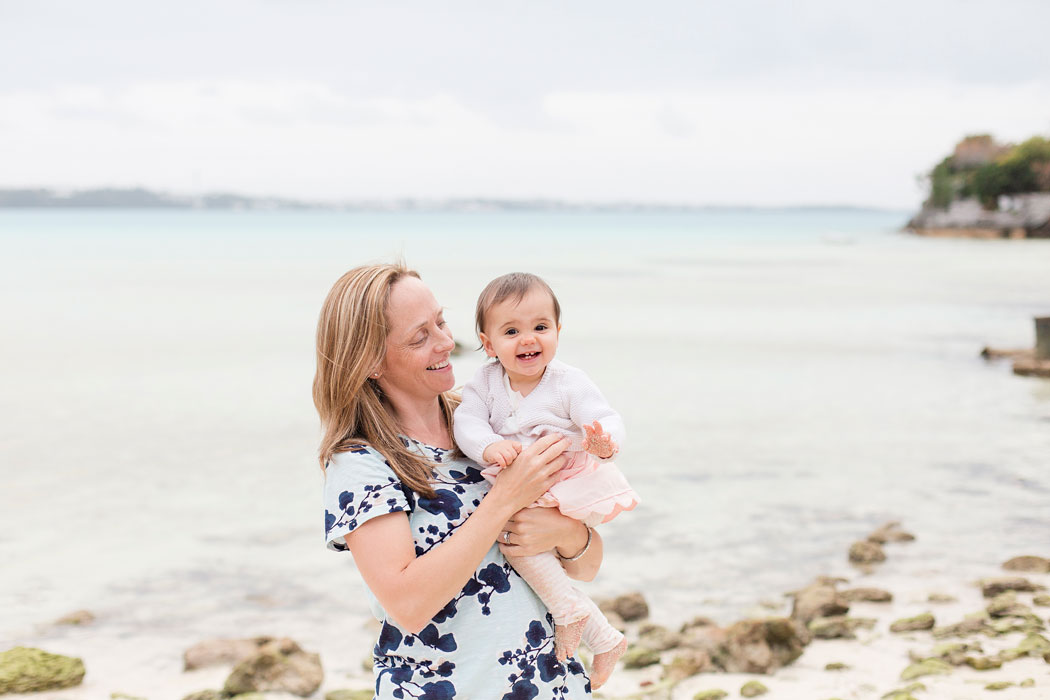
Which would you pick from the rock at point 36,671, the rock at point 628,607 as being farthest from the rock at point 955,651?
the rock at point 36,671

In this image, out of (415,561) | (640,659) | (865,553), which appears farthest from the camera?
(865,553)

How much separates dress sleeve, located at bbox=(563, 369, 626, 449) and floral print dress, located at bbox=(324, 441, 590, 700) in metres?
0.37

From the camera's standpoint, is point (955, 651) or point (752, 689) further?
point (955, 651)

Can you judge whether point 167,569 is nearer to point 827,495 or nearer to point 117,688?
point 117,688

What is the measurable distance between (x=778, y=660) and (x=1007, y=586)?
86.0 inches

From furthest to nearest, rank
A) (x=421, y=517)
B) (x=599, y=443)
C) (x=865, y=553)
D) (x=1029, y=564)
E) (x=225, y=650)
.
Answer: (x=865, y=553) < (x=1029, y=564) < (x=225, y=650) < (x=599, y=443) < (x=421, y=517)

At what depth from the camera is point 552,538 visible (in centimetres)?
270

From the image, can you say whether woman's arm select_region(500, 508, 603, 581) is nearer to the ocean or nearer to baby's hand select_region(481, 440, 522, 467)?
baby's hand select_region(481, 440, 522, 467)

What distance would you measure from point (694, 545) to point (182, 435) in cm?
730

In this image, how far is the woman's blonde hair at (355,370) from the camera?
2.62 meters

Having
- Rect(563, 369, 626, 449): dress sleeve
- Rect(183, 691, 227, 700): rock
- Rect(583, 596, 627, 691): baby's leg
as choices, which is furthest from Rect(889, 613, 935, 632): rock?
Rect(563, 369, 626, 449): dress sleeve

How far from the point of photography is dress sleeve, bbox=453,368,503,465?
271 cm

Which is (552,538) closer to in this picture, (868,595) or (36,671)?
(36,671)

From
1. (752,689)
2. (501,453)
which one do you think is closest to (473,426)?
(501,453)
